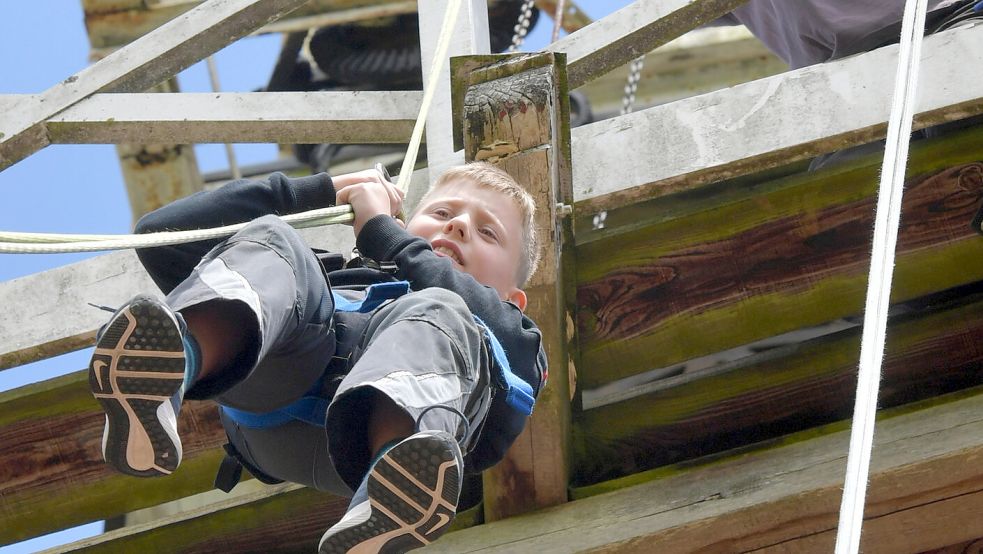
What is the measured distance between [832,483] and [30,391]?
1.73 meters

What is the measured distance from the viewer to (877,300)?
191cm

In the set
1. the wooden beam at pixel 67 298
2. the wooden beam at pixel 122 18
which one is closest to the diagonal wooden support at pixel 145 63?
the wooden beam at pixel 67 298

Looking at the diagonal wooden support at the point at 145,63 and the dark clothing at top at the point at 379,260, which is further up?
the diagonal wooden support at the point at 145,63

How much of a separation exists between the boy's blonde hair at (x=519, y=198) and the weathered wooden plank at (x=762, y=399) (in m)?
0.52

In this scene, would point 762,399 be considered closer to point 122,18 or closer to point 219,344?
point 219,344

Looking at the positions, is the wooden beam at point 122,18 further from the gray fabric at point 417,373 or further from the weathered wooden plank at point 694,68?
the gray fabric at point 417,373

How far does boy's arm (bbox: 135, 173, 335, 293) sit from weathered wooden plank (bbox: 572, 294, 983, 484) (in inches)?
35.8

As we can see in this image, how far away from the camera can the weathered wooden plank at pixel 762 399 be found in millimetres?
3137

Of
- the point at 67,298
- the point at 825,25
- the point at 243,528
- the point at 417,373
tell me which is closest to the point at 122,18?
the point at 825,25

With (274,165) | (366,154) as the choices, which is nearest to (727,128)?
(366,154)

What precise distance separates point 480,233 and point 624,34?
88 cm

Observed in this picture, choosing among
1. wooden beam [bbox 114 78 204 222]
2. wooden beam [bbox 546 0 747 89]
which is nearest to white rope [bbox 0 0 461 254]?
wooden beam [bbox 546 0 747 89]

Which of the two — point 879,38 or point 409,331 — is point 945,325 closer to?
point 879,38

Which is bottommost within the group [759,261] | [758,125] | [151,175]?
[151,175]
